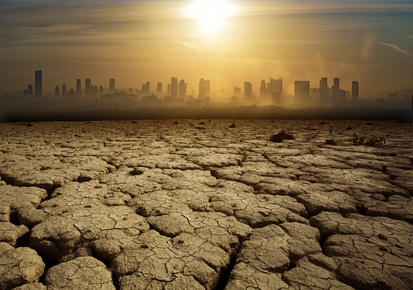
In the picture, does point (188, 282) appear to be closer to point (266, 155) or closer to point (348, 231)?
point (348, 231)

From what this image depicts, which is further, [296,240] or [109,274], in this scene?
[296,240]

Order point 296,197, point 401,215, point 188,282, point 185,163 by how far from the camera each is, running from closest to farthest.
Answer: point 188,282 → point 401,215 → point 296,197 → point 185,163

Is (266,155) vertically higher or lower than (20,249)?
higher

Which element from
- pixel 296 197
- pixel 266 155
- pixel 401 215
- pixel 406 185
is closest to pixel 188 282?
pixel 296 197

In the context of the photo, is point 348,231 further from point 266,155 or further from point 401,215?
point 266,155

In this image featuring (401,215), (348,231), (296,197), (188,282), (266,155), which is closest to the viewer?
(188,282)

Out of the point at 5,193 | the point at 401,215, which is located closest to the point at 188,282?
the point at 401,215
